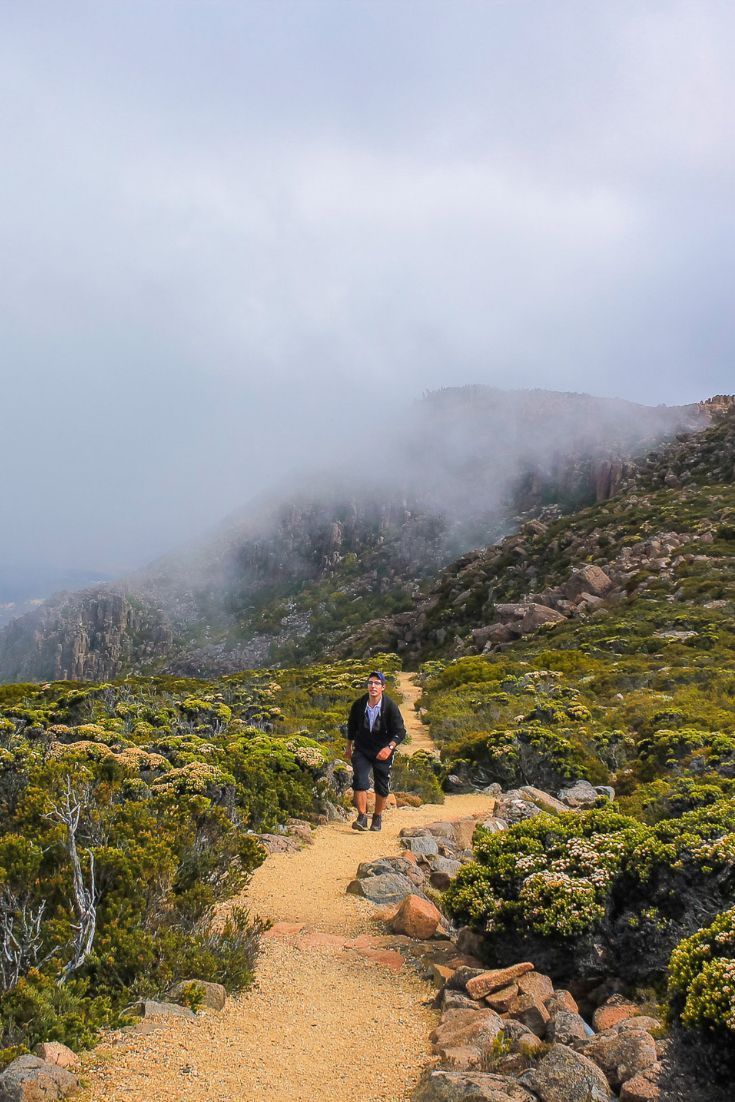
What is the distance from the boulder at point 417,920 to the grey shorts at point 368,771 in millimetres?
3455

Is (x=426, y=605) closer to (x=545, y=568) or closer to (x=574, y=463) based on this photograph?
(x=545, y=568)

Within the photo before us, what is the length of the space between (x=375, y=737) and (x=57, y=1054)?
21.3 feet

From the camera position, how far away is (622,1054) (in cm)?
366

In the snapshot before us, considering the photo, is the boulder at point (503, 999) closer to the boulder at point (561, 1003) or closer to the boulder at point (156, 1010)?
the boulder at point (561, 1003)

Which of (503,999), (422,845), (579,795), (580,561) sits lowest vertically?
(579,795)

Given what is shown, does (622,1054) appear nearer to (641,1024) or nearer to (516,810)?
(641,1024)

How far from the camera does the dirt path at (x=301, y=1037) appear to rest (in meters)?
3.82

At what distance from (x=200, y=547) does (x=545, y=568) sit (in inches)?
3522

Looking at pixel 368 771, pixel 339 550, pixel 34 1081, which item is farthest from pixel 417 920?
pixel 339 550

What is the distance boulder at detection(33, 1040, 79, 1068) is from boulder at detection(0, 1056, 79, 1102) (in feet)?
0.25

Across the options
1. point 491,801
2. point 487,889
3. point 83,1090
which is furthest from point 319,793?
point 83,1090

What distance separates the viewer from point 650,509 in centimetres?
5581

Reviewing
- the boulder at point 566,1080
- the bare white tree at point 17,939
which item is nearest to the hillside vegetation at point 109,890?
the bare white tree at point 17,939

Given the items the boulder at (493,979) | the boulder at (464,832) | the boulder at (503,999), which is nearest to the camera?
the boulder at (503,999)
